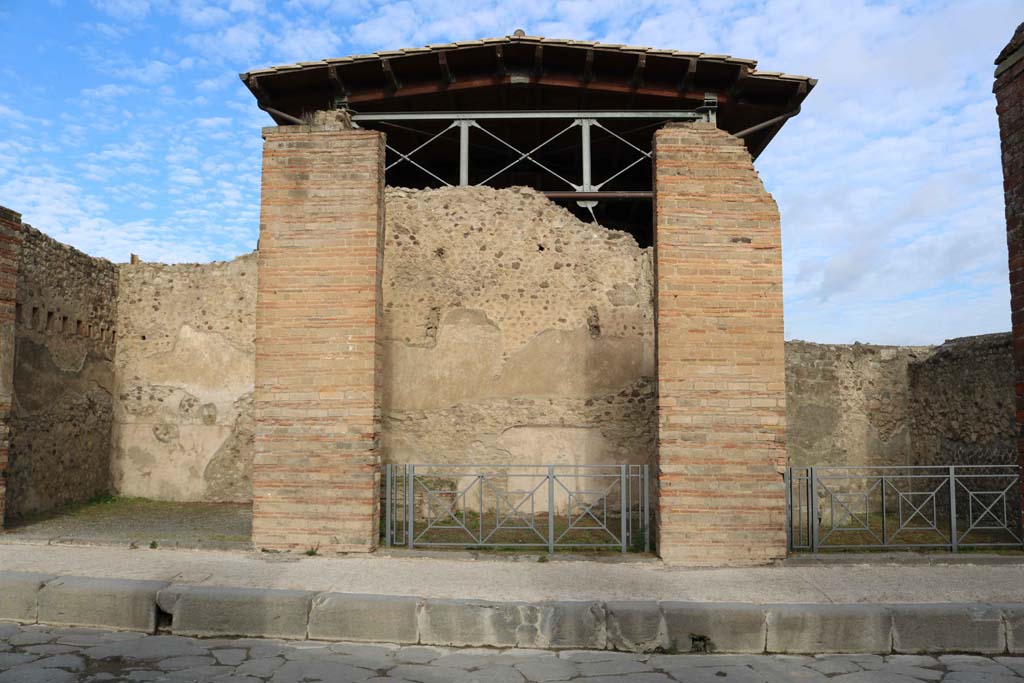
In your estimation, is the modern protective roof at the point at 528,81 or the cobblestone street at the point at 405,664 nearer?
the cobblestone street at the point at 405,664

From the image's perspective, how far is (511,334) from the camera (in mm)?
7695

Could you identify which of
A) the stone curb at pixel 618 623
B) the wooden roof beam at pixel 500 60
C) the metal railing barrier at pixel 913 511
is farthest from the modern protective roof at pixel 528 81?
the stone curb at pixel 618 623

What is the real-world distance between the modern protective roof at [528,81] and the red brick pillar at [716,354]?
13.2 ft

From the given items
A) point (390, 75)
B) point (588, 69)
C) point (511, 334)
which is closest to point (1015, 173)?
point (511, 334)

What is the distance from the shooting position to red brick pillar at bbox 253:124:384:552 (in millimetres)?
5238

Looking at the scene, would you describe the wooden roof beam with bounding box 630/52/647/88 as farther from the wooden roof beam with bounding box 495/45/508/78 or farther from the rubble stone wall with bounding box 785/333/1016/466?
the rubble stone wall with bounding box 785/333/1016/466

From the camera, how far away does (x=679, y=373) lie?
201 inches

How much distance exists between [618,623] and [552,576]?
771 mm

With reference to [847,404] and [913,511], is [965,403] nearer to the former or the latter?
[847,404]

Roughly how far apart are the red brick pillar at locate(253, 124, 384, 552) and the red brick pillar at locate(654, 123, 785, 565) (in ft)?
6.87

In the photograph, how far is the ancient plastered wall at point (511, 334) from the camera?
759 cm

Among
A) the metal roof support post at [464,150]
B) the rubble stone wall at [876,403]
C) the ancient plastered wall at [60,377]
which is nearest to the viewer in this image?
the ancient plastered wall at [60,377]

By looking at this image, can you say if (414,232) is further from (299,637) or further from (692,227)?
(299,637)

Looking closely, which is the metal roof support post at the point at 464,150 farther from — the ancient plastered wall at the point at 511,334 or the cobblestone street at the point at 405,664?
the cobblestone street at the point at 405,664
